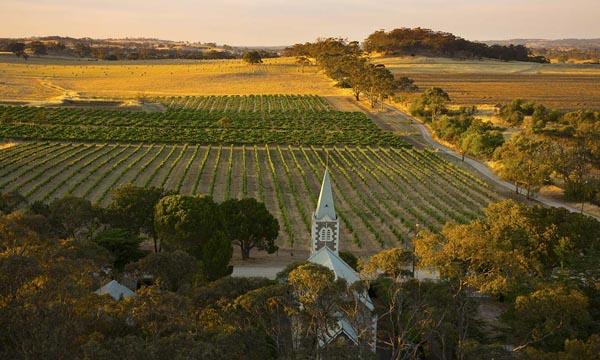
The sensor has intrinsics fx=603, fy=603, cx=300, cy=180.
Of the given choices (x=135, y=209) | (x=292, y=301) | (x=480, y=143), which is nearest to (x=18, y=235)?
(x=292, y=301)

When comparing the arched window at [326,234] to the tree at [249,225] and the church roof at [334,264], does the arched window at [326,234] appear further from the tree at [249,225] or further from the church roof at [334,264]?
the tree at [249,225]

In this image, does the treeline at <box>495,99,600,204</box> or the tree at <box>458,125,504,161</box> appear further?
the tree at <box>458,125,504,161</box>

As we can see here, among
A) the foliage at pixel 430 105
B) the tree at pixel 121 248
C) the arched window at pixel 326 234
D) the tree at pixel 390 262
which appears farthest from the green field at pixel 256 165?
the tree at pixel 390 262

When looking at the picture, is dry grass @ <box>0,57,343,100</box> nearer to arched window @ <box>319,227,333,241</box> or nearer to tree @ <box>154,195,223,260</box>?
tree @ <box>154,195,223,260</box>

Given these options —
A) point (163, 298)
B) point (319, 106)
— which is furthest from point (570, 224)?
point (319, 106)

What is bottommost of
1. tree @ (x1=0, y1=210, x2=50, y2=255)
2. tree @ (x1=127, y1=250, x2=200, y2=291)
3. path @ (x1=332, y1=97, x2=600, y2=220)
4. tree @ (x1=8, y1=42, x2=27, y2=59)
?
path @ (x1=332, y1=97, x2=600, y2=220)

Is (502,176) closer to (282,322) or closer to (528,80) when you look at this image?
(282,322)

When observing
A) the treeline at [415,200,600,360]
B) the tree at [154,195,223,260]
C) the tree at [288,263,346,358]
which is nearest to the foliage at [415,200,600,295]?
the treeline at [415,200,600,360]

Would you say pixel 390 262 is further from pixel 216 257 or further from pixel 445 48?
pixel 445 48
